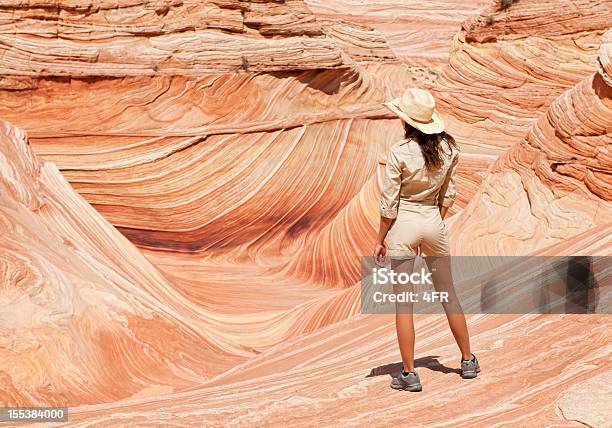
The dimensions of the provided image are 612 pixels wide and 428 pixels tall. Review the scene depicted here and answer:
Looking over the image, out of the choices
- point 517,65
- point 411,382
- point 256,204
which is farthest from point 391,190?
point 517,65

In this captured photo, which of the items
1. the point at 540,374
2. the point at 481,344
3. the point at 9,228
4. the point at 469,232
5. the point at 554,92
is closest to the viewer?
the point at 540,374

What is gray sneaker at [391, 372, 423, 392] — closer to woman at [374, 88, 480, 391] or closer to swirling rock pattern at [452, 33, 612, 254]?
woman at [374, 88, 480, 391]

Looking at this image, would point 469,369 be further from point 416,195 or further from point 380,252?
point 416,195

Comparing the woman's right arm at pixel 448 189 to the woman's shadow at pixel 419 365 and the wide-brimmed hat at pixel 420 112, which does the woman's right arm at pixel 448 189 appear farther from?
the woman's shadow at pixel 419 365

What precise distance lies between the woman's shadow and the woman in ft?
1.37

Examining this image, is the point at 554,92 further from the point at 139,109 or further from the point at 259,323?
the point at 259,323

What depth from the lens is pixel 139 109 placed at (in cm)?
1402

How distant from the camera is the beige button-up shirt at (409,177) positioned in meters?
4.01

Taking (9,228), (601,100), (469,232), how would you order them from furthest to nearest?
(469,232) < (601,100) < (9,228)

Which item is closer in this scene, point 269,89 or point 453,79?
point 269,89

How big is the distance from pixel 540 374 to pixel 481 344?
27.1 inches

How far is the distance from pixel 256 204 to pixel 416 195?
1018 centimetres

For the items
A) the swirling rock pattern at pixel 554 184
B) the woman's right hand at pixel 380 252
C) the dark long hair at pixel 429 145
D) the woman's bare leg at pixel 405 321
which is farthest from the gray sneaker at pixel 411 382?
the swirling rock pattern at pixel 554 184

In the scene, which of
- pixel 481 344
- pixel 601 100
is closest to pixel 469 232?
pixel 601 100
